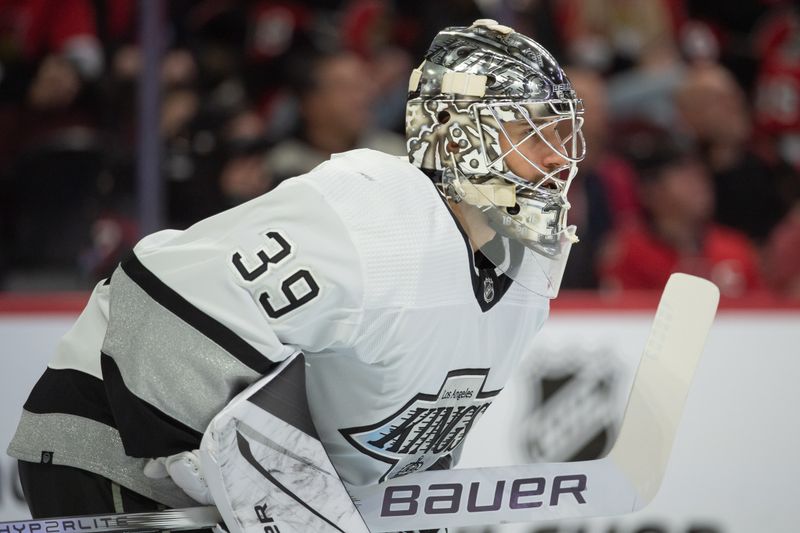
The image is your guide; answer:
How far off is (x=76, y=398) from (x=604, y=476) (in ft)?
3.10

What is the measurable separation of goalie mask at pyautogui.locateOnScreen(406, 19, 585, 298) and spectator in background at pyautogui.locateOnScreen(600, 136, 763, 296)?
1914 millimetres

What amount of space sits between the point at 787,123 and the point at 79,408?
11.8 ft

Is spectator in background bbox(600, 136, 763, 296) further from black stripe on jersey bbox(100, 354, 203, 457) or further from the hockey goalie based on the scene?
black stripe on jersey bbox(100, 354, 203, 457)

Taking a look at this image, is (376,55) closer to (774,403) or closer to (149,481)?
(774,403)

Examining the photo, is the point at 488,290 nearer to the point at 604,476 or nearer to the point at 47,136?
the point at 604,476

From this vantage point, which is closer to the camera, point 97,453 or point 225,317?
point 225,317

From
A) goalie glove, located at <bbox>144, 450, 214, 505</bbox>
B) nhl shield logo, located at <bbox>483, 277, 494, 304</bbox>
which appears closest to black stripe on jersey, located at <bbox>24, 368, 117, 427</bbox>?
goalie glove, located at <bbox>144, 450, 214, 505</bbox>

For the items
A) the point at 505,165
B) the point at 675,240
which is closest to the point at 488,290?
the point at 505,165

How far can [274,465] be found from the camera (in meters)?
1.56

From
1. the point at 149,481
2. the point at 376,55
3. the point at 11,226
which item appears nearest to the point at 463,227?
the point at 149,481

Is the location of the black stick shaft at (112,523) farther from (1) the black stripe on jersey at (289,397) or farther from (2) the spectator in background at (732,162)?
(2) the spectator in background at (732,162)

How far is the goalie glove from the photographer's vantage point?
1.54m

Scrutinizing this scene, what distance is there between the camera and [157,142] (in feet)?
10.8

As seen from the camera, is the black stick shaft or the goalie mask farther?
the goalie mask
